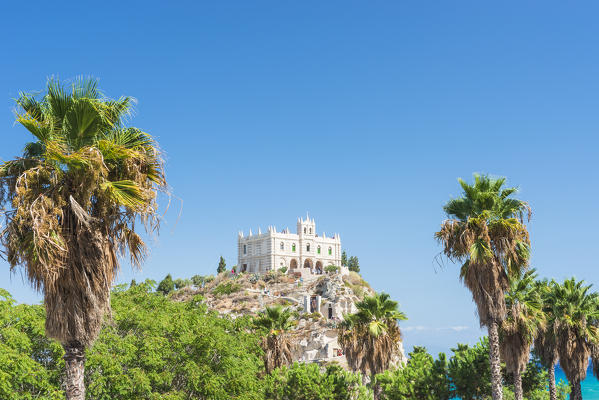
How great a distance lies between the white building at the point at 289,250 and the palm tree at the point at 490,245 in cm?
11497

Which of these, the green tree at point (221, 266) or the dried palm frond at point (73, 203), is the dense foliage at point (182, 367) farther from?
the green tree at point (221, 266)

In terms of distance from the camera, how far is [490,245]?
21797mm

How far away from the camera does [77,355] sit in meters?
10.9

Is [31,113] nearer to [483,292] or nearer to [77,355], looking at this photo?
[77,355]

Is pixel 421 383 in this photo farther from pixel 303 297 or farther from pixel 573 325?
pixel 303 297

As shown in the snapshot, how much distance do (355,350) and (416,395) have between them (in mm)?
3990

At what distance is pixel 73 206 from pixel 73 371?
10.5 feet

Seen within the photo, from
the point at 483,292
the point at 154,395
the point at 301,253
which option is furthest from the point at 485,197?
the point at 301,253

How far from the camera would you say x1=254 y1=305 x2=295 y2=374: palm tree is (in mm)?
33812

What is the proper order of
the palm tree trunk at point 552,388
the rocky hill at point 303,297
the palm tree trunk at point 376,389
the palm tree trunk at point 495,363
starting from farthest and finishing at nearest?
1. the rocky hill at point 303,297
2. the palm tree trunk at point 376,389
3. the palm tree trunk at point 552,388
4. the palm tree trunk at point 495,363

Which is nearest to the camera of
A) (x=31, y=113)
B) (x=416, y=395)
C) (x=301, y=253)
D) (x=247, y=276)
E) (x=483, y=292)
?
(x=31, y=113)

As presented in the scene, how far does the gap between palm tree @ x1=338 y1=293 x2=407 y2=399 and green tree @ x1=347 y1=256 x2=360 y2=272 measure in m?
122

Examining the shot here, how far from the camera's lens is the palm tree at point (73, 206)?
10297 millimetres

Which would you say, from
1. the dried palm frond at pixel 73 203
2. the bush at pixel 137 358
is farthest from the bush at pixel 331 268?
the dried palm frond at pixel 73 203
